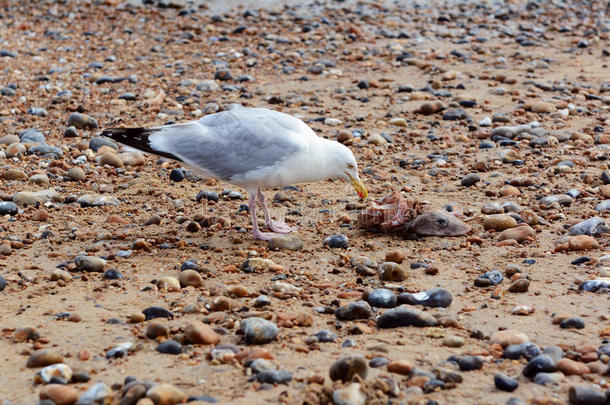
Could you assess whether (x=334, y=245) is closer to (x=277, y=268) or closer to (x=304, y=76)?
(x=277, y=268)

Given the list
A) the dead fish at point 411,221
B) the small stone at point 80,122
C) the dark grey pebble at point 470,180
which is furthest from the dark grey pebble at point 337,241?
the small stone at point 80,122

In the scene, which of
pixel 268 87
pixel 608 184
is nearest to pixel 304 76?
pixel 268 87

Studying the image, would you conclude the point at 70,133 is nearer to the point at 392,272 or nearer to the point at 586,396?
the point at 392,272

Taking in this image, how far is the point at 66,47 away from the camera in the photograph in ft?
40.5

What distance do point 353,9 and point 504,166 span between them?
8175 millimetres

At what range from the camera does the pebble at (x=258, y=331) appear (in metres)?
4.14

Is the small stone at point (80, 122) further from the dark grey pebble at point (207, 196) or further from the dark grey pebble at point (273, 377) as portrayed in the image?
the dark grey pebble at point (273, 377)

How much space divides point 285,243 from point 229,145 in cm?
81

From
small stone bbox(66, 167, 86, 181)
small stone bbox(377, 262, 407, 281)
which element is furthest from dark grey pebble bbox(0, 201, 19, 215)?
small stone bbox(377, 262, 407, 281)

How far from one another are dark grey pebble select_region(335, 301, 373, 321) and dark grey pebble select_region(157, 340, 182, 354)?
937mm

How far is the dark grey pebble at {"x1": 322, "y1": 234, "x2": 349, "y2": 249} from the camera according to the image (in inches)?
228

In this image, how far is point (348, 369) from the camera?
12.0ft

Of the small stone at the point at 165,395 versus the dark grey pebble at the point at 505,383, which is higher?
the small stone at the point at 165,395

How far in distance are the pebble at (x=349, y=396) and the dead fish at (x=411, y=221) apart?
2.51 metres
